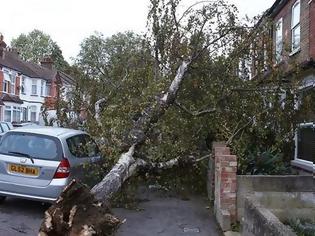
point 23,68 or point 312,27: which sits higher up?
point 23,68

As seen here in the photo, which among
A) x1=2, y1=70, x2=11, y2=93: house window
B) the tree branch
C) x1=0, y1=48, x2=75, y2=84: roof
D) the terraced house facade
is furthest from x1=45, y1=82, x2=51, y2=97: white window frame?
the tree branch

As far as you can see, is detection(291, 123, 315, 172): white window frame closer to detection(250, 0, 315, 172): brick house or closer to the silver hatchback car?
detection(250, 0, 315, 172): brick house

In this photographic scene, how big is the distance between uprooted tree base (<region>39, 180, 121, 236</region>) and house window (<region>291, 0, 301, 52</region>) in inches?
399

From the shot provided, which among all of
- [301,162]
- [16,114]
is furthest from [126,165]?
[16,114]

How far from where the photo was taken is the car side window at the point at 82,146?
925 cm

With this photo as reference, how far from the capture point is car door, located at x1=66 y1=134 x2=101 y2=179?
9.02 metres

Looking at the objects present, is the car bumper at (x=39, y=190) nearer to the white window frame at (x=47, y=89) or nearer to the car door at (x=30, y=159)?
the car door at (x=30, y=159)

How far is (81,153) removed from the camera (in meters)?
9.51

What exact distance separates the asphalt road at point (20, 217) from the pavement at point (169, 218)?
146 cm

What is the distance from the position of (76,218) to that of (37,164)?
12.0 feet

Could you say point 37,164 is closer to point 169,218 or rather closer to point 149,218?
point 149,218

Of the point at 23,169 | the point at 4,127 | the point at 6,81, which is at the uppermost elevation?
the point at 6,81

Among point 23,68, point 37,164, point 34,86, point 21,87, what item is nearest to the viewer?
point 37,164

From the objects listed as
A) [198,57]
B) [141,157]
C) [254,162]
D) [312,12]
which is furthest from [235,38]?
[141,157]
